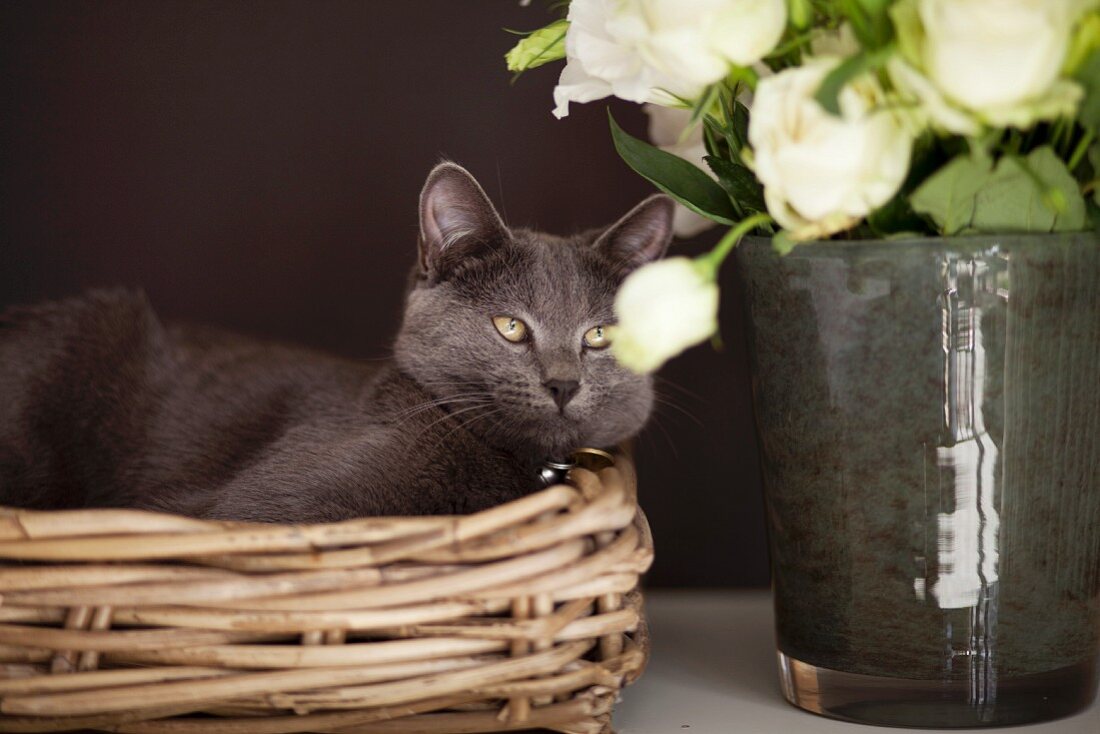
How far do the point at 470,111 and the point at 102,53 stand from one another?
0.52 metres

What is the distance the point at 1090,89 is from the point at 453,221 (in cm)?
65

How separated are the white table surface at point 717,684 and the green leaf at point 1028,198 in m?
0.41

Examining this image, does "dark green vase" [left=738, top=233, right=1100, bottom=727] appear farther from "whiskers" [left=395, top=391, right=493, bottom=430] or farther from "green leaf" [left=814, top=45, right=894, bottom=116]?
"whiskers" [left=395, top=391, right=493, bottom=430]

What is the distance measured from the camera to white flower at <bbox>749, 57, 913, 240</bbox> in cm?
62

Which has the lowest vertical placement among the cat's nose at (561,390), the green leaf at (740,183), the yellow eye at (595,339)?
the cat's nose at (561,390)

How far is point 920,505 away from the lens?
805 millimetres

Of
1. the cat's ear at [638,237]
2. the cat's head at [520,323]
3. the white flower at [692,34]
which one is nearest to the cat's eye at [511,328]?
the cat's head at [520,323]

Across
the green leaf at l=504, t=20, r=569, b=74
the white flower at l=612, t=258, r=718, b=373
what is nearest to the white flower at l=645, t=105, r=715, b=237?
the green leaf at l=504, t=20, r=569, b=74

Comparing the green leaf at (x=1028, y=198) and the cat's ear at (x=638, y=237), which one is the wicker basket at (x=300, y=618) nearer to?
the green leaf at (x=1028, y=198)

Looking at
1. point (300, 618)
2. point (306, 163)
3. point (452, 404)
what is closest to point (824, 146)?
point (300, 618)

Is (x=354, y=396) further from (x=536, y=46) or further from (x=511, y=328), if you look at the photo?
(x=536, y=46)

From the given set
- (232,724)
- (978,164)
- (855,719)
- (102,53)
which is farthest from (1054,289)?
(102,53)

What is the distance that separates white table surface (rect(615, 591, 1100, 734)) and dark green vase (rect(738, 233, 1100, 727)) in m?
0.03

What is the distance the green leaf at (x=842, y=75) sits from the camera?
0.61 m
